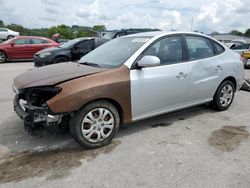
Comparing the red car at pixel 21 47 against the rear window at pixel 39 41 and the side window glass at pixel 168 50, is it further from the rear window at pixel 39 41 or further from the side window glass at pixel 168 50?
the side window glass at pixel 168 50

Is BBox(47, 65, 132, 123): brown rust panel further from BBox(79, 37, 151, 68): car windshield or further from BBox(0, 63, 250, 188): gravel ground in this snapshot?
BBox(0, 63, 250, 188): gravel ground

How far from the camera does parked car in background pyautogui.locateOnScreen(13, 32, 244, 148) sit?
11.7 ft

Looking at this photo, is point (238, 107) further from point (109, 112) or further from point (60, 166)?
point (60, 166)

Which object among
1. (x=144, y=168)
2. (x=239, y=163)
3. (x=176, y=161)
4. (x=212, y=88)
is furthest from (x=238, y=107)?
(x=144, y=168)

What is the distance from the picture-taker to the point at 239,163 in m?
3.44

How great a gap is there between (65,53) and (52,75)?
7.67 metres

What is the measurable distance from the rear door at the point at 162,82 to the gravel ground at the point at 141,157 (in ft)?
1.40

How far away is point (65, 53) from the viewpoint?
11.3 metres

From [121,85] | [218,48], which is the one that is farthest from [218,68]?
[121,85]

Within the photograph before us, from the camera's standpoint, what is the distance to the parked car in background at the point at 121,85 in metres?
3.57

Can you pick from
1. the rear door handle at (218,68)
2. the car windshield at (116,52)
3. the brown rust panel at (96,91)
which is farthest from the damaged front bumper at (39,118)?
the rear door handle at (218,68)

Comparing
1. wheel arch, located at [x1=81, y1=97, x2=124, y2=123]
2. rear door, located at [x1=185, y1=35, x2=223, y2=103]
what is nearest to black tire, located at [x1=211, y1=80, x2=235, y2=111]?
rear door, located at [x1=185, y1=35, x2=223, y2=103]

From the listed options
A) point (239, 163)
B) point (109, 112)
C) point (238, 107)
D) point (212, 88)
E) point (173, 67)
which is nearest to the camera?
point (239, 163)

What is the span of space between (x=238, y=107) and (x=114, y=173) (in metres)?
3.81
